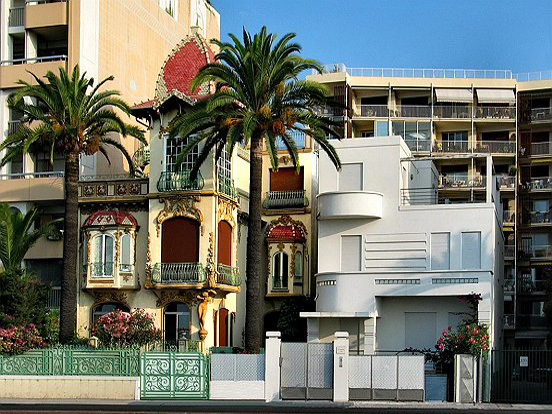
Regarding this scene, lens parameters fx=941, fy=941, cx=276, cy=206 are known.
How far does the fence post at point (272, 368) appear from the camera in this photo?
35969mm

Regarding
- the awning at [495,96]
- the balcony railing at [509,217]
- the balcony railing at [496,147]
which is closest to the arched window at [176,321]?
the balcony railing at [509,217]

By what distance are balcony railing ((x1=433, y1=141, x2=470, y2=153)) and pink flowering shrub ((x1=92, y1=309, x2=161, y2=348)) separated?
Answer: 39044mm

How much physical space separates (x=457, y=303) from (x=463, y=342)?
29.3ft

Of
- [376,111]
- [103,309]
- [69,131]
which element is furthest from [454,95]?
[69,131]

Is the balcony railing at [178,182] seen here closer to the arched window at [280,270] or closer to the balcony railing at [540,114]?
the arched window at [280,270]

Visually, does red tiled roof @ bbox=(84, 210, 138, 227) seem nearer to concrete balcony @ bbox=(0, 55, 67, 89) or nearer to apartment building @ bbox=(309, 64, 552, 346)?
concrete balcony @ bbox=(0, 55, 67, 89)

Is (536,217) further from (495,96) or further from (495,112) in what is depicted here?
(495,96)

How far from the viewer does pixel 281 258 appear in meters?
52.9

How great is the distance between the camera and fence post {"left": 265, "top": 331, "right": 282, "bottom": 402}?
3597 cm

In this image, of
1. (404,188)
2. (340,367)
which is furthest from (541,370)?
(404,188)

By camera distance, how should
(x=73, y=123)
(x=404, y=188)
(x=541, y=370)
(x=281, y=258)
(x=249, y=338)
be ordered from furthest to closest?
(x=281, y=258), (x=404, y=188), (x=73, y=123), (x=249, y=338), (x=541, y=370)

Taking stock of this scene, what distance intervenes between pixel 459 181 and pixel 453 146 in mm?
4826

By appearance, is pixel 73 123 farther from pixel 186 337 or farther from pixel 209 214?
pixel 186 337

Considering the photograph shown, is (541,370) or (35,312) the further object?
(35,312)
